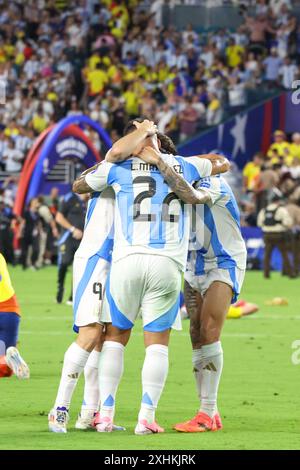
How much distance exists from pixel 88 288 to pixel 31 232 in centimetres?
2410

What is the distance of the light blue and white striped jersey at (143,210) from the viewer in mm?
9961

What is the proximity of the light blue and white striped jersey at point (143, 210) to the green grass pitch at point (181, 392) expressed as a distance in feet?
4.53

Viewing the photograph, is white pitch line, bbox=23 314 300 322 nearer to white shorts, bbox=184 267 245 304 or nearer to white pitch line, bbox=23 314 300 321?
white pitch line, bbox=23 314 300 321

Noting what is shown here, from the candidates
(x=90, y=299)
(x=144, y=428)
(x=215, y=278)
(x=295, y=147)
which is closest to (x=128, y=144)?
(x=90, y=299)

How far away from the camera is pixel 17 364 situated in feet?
38.6

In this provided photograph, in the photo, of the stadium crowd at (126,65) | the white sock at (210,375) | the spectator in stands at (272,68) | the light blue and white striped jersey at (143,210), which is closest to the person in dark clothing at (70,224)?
the white sock at (210,375)

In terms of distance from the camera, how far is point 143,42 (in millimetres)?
42750

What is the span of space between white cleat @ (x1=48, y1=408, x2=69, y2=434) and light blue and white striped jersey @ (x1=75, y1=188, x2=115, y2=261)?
1242 millimetres

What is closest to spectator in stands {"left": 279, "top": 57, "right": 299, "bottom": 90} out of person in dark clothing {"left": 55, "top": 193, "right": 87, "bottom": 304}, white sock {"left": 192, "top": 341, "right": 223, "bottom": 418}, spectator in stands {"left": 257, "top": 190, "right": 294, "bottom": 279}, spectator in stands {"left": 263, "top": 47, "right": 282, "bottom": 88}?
spectator in stands {"left": 263, "top": 47, "right": 282, "bottom": 88}

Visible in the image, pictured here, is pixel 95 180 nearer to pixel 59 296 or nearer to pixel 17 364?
pixel 17 364

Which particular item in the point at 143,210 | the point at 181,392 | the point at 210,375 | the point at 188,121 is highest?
the point at 188,121

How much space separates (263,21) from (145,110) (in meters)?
5.19
